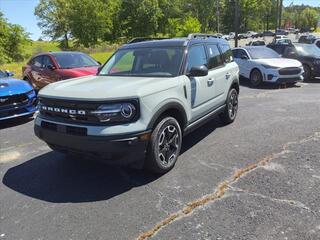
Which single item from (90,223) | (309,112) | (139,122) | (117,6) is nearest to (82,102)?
(139,122)

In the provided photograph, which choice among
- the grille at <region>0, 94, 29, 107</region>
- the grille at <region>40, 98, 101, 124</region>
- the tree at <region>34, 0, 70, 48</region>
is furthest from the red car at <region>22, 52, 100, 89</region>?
the tree at <region>34, 0, 70, 48</region>

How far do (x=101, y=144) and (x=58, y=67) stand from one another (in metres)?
6.98

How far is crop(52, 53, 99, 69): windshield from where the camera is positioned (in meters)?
10.4

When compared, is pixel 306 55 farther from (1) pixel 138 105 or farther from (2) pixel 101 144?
(2) pixel 101 144

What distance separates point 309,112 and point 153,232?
5.96 metres

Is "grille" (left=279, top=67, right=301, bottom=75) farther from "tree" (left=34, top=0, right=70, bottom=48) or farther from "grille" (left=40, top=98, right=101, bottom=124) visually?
"tree" (left=34, top=0, right=70, bottom=48)

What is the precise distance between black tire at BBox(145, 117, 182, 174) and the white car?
845 cm

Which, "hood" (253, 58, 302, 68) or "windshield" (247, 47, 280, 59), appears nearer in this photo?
"hood" (253, 58, 302, 68)

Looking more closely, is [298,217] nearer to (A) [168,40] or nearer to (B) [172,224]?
(B) [172,224]

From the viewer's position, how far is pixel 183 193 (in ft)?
13.2

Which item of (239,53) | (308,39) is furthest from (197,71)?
(308,39)

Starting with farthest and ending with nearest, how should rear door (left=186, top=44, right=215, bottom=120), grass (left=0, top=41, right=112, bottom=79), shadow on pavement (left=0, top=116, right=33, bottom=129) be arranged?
grass (left=0, top=41, right=112, bottom=79) < shadow on pavement (left=0, top=116, right=33, bottom=129) < rear door (left=186, top=44, right=215, bottom=120)

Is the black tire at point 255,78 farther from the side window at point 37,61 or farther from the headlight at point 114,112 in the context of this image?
the headlight at point 114,112

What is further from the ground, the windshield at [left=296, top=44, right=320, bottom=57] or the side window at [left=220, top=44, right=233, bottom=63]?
the side window at [left=220, top=44, right=233, bottom=63]
